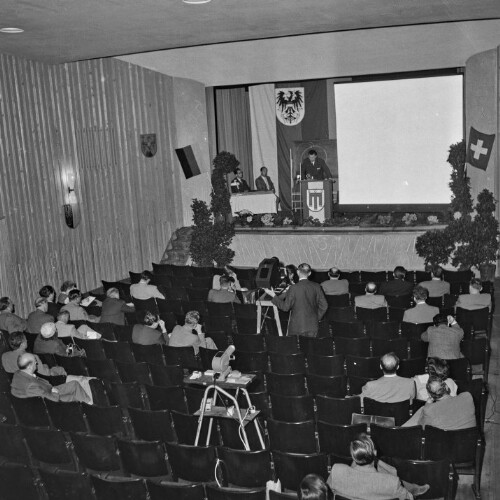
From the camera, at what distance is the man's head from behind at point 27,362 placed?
6.98 metres

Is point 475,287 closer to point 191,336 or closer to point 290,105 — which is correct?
point 191,336

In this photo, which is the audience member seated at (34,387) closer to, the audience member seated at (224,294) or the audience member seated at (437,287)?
the audience member seated at (224,294)

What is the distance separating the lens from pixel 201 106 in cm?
1789

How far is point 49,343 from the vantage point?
27.6 feet

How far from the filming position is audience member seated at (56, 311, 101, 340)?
893 cm

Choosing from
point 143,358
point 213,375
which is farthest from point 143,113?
point 213,375

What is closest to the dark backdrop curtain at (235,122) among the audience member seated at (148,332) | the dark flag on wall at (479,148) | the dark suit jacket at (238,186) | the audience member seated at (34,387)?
the dark suit jacket at (238,186)

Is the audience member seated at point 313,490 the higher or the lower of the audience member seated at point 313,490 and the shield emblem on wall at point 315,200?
the lower

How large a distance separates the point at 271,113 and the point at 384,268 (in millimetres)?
7246

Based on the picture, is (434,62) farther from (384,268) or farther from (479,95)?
(384,268)

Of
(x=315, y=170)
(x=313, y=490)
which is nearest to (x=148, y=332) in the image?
(x=313, y=490)

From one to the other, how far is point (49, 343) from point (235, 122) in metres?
13.3

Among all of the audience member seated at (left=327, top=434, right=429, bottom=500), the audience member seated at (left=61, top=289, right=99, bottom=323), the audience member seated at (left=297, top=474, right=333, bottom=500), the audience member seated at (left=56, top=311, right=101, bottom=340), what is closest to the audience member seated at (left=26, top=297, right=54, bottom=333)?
the audience member seated at (left=56, top=311, right=101, bottom=340)

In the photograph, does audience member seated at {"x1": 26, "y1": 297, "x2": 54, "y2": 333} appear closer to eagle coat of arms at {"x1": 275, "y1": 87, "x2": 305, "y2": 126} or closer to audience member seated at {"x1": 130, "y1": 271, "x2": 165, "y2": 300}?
audience member seated at {"x1": 130, "y1": 271, "x2": 165, "y2": 300}
